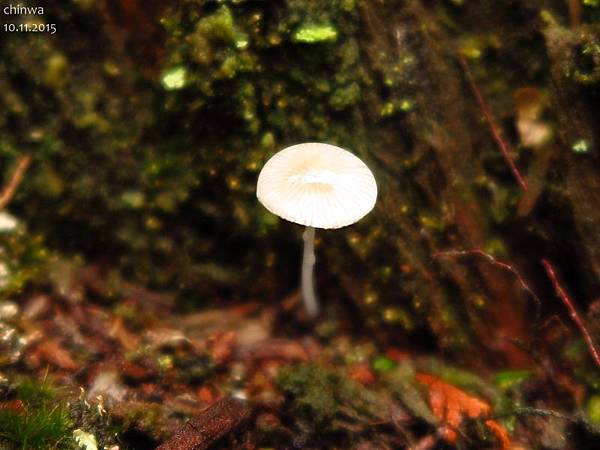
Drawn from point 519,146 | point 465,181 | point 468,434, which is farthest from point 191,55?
point 468,434

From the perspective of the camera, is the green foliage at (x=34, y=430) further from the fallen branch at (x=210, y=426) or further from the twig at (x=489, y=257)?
the twig at (x=489, y=257)

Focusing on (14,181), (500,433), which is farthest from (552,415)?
(14,181)

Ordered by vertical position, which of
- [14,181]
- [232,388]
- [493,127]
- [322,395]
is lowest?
[232,388]

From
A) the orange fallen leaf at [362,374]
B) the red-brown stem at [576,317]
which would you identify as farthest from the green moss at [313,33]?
the orange fallen leaf at [362,374]

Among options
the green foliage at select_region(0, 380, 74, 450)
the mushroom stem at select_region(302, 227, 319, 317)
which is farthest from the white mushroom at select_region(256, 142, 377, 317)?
the green foliage at select_region(0, 380, 74, 450)

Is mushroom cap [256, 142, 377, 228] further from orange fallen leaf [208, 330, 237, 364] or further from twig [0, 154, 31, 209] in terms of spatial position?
twig [0, 154, 31, 209]

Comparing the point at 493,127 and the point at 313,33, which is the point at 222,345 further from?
the point at 493,127
